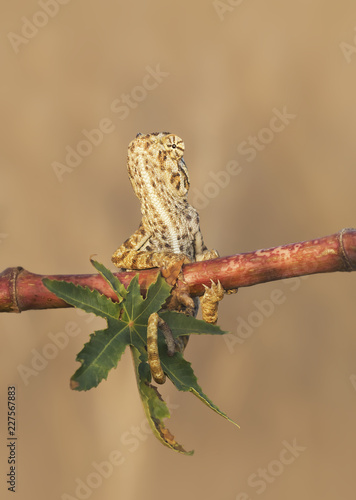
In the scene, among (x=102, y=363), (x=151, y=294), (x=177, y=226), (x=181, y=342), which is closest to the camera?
(x=102, y=363)

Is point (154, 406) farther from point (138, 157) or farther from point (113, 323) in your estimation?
point (138, 157)

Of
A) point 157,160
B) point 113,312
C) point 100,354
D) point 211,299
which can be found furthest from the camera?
point 157,160

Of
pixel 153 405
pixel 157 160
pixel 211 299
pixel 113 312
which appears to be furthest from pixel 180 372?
pixel 157 160

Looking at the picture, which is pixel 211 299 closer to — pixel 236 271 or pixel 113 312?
pixel 236 271

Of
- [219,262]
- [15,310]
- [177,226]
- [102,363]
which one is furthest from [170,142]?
[102,363]

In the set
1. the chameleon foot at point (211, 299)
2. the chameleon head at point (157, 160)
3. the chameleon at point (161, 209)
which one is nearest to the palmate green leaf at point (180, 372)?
the chameleon foot at point (211, 299)

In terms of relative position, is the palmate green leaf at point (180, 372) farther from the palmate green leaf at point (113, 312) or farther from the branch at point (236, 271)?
the branch at point (236, 271)

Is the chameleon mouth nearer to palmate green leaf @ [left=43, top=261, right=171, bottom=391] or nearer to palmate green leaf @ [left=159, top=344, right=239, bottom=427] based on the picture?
palmate green leaf @ [left=43, top=261, right=171, bottom=391]

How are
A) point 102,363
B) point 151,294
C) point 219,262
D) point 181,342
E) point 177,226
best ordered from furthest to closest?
point 177,226 → point 181,342 → point 219,262 → point 151,294 → point 102,363
